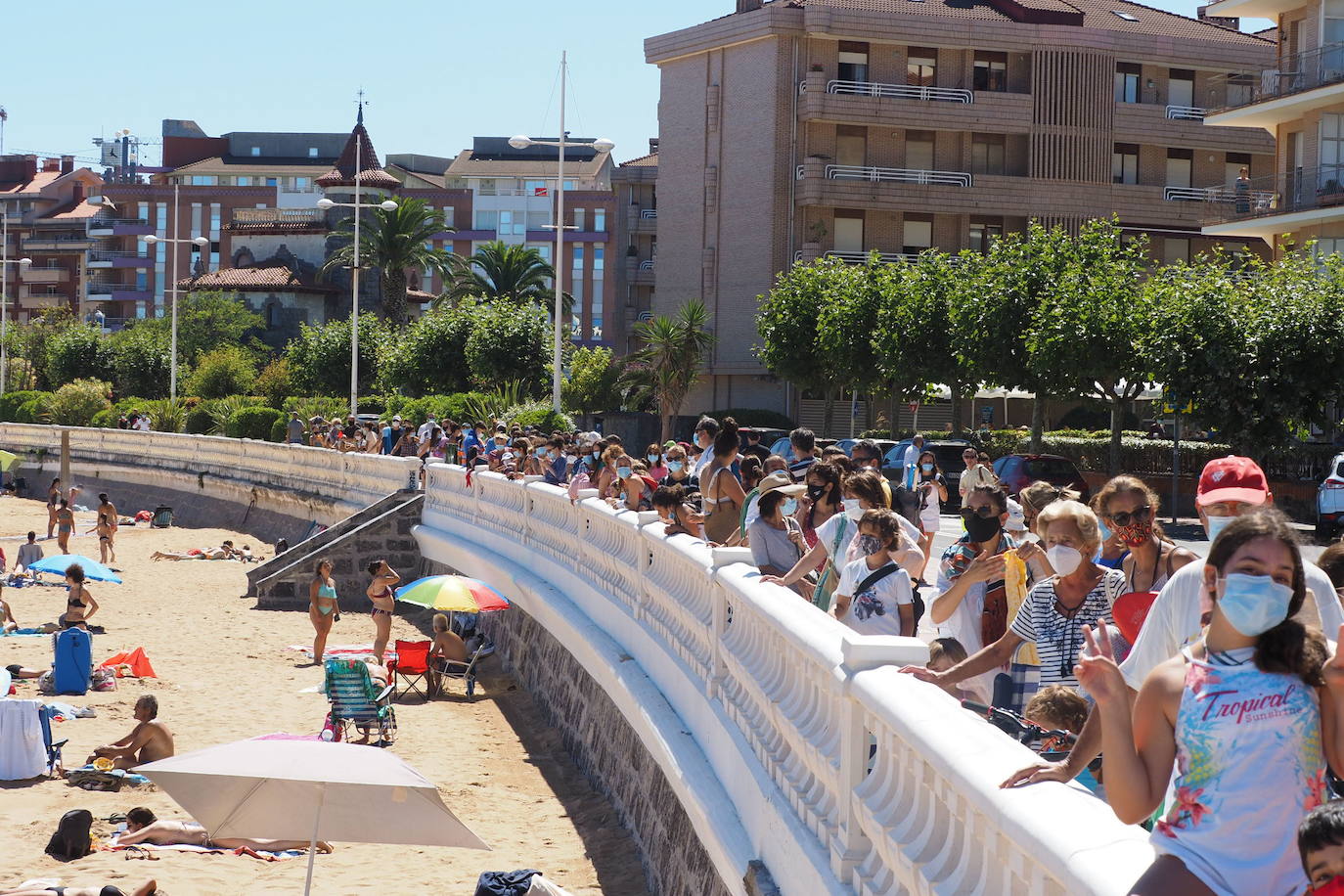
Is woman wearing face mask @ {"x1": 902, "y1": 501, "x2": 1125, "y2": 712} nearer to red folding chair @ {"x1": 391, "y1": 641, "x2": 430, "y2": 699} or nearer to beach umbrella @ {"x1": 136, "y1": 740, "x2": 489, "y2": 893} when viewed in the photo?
beach umbrella @ {"x1": 136, "y1": 740, "x2": 489, "y2": 893}

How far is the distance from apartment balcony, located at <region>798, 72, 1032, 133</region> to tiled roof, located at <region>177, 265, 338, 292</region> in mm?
36818

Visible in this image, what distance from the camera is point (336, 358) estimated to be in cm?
5875

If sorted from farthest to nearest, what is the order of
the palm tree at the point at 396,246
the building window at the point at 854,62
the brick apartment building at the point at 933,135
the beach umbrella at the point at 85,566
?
the palm tree at the point at 396,246 → the building window at the point at 854,62 → the brick apartment building at the point at 933,135 → the beach umbrella at the point at 85,566

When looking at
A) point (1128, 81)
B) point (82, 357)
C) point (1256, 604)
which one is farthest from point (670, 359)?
point (1256, 604)

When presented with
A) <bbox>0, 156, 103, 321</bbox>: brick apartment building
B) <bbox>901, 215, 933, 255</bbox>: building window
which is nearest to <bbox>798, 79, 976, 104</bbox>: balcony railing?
<bbox>901, 215, 933, 255</bbox>: building window

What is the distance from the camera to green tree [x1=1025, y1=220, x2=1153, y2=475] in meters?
32.0

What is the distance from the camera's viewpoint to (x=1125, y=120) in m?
53.8

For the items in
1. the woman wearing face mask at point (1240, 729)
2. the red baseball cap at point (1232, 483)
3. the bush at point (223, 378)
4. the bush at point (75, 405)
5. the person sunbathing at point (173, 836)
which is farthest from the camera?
the bush at point (75, 405)

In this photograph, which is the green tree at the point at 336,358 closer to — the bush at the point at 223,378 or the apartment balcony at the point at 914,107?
the bush at the point at 223,378

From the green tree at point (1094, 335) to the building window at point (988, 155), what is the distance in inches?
812

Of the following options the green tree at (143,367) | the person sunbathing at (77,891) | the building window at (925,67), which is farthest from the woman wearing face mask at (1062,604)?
the green tree at (143,367)

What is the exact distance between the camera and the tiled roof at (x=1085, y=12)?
54.8 meters

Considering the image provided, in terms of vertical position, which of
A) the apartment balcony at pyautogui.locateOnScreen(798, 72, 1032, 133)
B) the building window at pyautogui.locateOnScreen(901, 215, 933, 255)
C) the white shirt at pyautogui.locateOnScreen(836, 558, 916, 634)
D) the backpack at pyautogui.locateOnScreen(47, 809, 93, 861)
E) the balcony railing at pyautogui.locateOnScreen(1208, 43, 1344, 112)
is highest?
the apartment balcony at pyautogui.locateOnScreen(798, 72, 1032, 133)

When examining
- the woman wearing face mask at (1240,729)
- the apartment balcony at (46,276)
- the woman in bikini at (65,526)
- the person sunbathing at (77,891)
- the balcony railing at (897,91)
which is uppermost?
the balcony railing at (897,91)
